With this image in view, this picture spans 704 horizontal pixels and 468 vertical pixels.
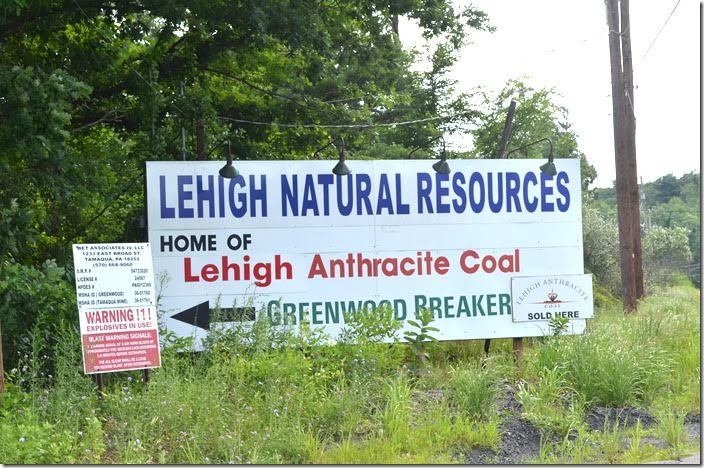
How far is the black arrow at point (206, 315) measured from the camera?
10602mm

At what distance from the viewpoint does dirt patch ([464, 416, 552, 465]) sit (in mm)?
8203

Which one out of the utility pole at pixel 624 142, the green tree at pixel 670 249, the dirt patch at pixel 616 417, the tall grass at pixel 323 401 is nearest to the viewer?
the tall grass at pixel 323 401

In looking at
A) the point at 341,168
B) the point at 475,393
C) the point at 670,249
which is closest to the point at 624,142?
the point at 341,168

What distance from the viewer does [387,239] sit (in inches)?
441

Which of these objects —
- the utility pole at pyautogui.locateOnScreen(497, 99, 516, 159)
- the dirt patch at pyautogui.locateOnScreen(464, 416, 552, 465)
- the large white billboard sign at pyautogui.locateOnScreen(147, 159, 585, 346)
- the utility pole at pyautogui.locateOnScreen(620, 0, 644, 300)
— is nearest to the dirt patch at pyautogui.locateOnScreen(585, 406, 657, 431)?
the dirt patch at pyautogui.locateOnScreen(464, 416, 552, 465)

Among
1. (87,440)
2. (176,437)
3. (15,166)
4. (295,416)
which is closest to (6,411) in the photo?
(87,440)

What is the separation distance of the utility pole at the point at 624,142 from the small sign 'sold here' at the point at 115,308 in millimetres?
13718

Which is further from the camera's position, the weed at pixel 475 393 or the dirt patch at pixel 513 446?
the weed at pixel 475 393

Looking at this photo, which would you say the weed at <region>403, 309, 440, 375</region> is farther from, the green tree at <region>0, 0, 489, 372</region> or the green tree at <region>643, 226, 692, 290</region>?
the green tree at <region>643, 226, 692, 290</region>

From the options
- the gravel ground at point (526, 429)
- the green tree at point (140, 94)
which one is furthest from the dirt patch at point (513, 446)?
the green tree at point (140, 94)

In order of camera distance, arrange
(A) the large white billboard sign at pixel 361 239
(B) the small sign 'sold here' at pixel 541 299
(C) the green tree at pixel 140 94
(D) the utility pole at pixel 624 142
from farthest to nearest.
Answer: (D) the utility pole at pixel 624 142 < (B) the small sign 'sold here' at pixel 541 299 < (A) the large white billboard sign at pixel 361 239 < (C) the green tree at pixel 140 94

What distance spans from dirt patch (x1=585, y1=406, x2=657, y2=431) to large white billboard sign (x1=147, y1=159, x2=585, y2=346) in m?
2.02

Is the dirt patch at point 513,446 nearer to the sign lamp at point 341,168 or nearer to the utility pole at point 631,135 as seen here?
the sign lamp at point 341,168

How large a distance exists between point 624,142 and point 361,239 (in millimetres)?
11815
